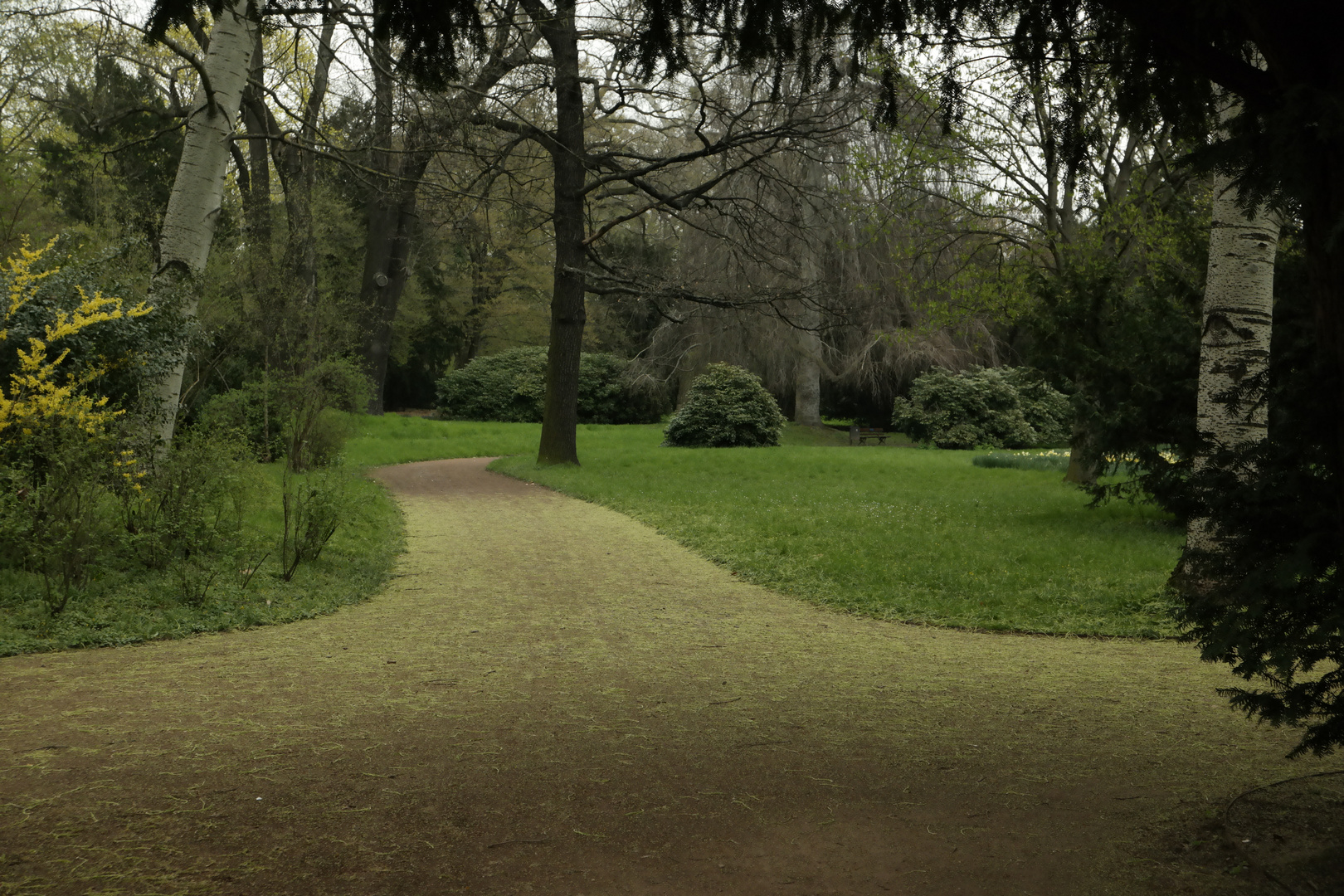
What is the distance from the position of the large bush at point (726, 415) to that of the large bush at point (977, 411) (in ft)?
18.3

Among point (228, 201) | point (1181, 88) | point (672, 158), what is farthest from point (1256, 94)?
point (228, 201)

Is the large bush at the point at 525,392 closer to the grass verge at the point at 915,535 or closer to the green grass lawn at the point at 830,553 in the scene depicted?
the grass verge at the point at 915,535

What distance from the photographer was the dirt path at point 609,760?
3256 mm

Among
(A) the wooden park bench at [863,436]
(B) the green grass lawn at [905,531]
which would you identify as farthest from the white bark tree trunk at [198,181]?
(A) the wooden park bench at [863,436]

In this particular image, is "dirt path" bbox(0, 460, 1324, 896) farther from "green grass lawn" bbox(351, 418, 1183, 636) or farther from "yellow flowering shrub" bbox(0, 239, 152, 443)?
"yellow flowering shrub" bbox(0, 239, 152, 443)

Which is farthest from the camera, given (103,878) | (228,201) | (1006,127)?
(228,201)

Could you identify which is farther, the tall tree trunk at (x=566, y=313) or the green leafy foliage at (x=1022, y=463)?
the green leafy foliage at (x=1022, y=463)

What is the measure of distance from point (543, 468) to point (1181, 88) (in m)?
16.2

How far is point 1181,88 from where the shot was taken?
12.3 ft

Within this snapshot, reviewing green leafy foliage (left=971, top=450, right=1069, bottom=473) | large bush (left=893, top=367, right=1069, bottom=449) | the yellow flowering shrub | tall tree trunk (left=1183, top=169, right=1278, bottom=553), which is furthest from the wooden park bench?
the yellow flowering shrub

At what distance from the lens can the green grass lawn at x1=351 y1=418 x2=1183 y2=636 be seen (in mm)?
8086

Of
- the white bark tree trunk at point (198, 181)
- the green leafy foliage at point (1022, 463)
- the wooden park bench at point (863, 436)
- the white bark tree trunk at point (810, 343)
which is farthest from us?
the wooden park bench at point (863, 436)

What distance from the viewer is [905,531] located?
11820 mm

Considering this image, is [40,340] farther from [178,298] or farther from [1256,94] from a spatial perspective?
[1256,94]
